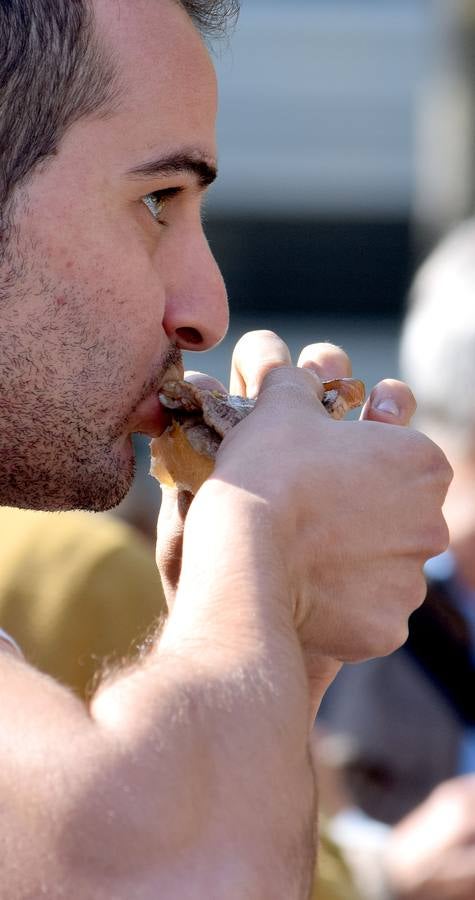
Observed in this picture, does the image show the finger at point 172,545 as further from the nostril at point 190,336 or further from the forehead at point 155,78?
the forehead at point 155,78

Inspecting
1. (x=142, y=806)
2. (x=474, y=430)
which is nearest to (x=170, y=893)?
(x=142, y=806)

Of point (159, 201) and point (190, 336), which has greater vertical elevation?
point (159, 201)

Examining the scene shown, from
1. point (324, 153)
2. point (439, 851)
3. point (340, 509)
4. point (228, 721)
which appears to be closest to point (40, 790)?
point (228, 721)

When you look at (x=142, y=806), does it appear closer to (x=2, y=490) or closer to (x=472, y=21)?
(x=2, y=490)

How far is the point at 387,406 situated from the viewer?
223cm

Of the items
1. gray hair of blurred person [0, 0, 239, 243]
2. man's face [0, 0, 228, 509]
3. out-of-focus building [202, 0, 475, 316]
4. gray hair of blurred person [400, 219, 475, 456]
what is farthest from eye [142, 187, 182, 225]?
out-of-focus building [202, 0, 475, 316]

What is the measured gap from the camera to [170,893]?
1.55 m

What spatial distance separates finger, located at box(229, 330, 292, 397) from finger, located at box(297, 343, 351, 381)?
82 millimetres

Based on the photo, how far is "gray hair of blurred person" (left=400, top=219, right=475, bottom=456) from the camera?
14.3ft

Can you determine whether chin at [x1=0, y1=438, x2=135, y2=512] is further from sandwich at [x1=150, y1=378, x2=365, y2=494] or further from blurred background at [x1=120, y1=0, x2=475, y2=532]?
blurred background at [x1=120, y1=0, x2=475, y2=532]

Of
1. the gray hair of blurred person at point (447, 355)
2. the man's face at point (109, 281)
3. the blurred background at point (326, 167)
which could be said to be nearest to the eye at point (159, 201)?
the man's face at point (109, 281)

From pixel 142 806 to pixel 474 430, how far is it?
2972 millimetres

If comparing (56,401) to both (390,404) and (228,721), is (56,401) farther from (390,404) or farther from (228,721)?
(228,721)

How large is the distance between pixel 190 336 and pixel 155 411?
0.16 m
